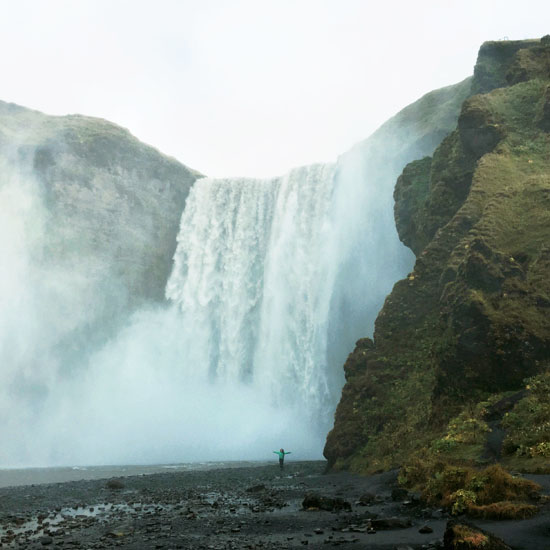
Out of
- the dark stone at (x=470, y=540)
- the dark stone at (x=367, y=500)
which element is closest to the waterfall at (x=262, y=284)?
the dark stone at (x=367, y=500)

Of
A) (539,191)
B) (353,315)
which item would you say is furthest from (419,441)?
(353,315)

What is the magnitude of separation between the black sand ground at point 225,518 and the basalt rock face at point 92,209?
36.5 meters

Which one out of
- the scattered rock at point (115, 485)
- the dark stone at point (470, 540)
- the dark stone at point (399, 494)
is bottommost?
the scattered rock at point (115, 485)

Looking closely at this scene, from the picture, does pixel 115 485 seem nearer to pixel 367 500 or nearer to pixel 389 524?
pixel 367 500

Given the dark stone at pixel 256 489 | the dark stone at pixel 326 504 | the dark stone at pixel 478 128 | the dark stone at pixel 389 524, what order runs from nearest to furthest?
the dark stone at pixel 389 524, the dark stone at pixel 326 504, the dark stone at pixel 256 489, the dark stone at pixel 478 128

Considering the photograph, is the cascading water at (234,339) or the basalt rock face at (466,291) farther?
the cascading water at (234,339)

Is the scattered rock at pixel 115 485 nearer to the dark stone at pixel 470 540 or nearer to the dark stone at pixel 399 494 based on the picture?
the dark stone at pixel 399 494

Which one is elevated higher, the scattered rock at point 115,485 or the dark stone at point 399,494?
the dark stone at point 399,494

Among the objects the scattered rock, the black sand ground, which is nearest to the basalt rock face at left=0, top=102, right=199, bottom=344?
the scattered rock

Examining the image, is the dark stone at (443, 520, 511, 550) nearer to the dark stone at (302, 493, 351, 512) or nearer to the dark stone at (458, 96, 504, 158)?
the dark stone at (302, 493, 351, 512)

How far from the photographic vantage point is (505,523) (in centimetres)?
970

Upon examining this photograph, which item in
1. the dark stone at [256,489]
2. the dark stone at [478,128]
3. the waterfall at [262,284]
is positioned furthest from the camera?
the waterfall at [262,284]

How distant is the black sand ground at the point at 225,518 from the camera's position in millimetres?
10516

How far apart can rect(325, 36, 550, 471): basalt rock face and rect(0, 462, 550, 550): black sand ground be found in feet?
9.92
